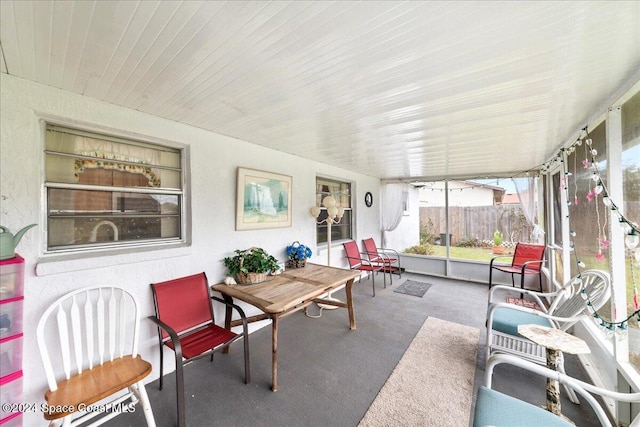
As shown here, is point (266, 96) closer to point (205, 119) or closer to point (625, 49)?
point (205, 119)

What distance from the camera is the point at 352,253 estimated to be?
14.8ft

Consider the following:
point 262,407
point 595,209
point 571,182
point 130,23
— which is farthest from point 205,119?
point 571,182

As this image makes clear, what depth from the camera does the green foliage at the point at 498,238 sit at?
502 centimetres

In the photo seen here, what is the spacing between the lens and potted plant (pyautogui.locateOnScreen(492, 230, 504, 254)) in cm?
501

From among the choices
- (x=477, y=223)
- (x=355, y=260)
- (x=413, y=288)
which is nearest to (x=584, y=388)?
(x=355, y=260)

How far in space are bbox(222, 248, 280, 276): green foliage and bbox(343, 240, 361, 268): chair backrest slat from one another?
207cm

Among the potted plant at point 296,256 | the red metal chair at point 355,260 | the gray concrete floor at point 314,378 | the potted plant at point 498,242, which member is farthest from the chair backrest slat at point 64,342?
the potted plant at point 498,242

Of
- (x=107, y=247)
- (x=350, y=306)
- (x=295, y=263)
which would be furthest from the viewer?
(x=295, y=263)

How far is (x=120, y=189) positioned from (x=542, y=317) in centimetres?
389

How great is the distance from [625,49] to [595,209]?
1.60 meters

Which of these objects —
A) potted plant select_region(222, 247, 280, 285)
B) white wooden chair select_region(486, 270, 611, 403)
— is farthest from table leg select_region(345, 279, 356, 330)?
white wooden chair select_region(486, 270, 611, 403)

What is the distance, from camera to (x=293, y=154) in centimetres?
347

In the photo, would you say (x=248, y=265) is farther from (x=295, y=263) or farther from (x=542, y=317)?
(x=542, y=317)

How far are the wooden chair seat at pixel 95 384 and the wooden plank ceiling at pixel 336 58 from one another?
1.89 m
